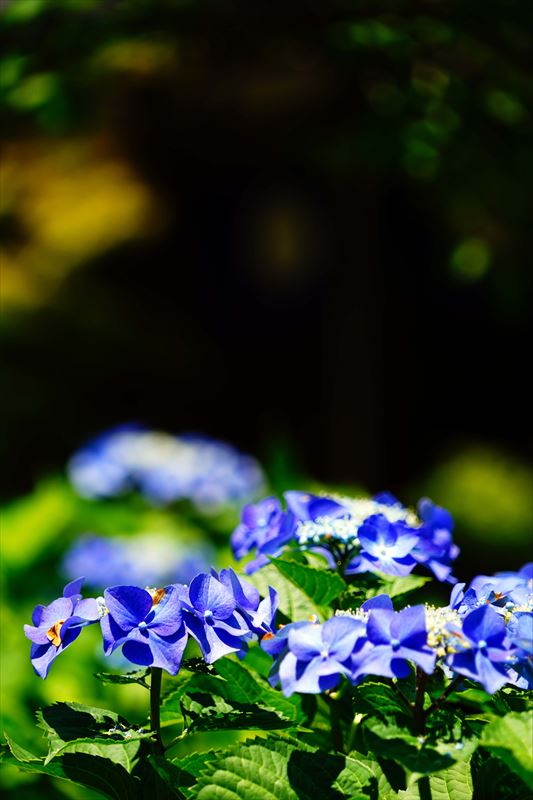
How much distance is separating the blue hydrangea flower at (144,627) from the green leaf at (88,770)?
0.12 meters

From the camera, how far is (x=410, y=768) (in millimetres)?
710

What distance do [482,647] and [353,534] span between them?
0.27m

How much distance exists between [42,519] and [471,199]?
2.52m

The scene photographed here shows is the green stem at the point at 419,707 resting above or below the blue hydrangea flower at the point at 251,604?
below

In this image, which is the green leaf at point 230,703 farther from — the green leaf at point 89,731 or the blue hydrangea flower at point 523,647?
the blue hydrangea flower at point 523,647

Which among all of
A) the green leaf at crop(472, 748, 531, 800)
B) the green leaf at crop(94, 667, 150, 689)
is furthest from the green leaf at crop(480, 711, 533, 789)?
the green leaf at crop(94, 667, 150, 689)

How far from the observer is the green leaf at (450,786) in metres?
0.86

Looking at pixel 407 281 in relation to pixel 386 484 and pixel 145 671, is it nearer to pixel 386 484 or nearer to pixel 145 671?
pixel 386 484

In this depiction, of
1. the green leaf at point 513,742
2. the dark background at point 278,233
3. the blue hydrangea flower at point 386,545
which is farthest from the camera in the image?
the dark background at point 278,233

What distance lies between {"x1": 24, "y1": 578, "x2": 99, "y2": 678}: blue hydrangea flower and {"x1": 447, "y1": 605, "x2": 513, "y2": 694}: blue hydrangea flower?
12.9 inches

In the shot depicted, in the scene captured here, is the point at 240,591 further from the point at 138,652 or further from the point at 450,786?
the point at 450,786

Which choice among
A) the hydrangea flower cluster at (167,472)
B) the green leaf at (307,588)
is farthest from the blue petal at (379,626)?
the hydrangea flower cluster at (167,472)

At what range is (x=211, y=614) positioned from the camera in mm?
810

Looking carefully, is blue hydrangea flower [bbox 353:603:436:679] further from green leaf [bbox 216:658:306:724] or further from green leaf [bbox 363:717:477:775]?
green leaf [bbox 216:658:306:724]
